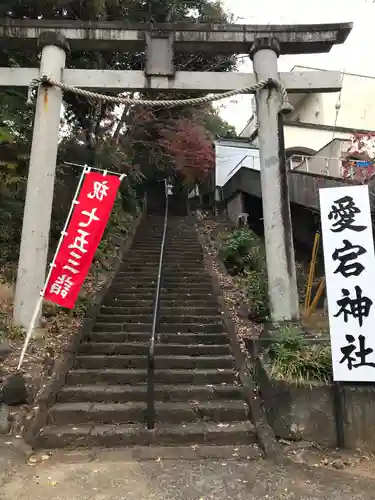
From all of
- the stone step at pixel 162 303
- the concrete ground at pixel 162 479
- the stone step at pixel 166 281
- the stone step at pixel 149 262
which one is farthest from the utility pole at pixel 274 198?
the stone step at pixel 149 262

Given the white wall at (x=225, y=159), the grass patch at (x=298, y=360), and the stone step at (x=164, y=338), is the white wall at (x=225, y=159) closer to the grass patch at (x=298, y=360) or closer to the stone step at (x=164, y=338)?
the stone step at (x=164, y=338)

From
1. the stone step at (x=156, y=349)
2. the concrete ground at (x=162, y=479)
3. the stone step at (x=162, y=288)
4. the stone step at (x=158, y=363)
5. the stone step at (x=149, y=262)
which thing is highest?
the stone step at (x=149, y=262)

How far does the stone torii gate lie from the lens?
21.0 ft

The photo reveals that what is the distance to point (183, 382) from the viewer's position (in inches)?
216

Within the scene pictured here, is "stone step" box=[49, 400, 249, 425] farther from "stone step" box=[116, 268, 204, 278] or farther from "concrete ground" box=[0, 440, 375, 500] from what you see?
"stone step" box=[116, 268, 204, 278]

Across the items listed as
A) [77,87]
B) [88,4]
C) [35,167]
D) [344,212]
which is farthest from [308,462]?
[88,4]

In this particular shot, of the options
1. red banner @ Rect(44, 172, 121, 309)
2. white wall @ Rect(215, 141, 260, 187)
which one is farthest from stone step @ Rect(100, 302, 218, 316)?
white wall @ Rect(215, 141, 260, 187)

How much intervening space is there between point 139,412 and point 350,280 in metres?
2.90

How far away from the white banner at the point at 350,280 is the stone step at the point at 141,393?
149 centimetres

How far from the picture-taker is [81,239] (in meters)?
5.57

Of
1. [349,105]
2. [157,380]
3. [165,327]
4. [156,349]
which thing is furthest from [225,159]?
[157,380]

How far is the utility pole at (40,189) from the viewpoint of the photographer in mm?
6203

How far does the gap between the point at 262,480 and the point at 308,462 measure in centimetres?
61

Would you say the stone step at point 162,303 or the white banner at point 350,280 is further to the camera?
the stone step at point 162,303
